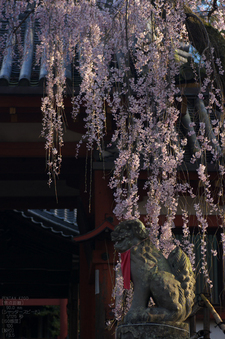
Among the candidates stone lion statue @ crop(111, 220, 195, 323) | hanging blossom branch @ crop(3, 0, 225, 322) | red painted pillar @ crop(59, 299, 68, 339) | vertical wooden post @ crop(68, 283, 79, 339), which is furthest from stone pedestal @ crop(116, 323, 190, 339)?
red painted pillar @ crop(59, 299, 68, 339)

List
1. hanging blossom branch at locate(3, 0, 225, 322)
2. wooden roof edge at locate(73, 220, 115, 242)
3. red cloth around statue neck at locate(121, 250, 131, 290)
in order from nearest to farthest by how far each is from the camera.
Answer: red cloth around statue neck at locate(121, 250, 131, 290), hanging blossom branch at locate(3, 0, 225, 322), wooden roof edge at locate(73, 220, 115, 242)

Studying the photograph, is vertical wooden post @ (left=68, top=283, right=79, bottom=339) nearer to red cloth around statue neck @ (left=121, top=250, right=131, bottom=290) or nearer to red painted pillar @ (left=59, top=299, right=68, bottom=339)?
red painted pillar @ (left=59, top=299, right=68, bottom=339)

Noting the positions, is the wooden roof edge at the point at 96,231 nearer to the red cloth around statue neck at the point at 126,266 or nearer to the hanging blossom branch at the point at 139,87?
the hanging blossom branch at the point at 139,87

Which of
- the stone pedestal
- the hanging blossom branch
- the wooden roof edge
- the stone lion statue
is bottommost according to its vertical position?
the stone pedestal

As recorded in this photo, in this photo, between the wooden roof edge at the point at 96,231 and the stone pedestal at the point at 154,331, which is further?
the wooden roof edge at the point at 96,231

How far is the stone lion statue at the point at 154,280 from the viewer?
403cm

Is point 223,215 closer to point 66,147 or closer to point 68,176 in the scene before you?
point 66,147

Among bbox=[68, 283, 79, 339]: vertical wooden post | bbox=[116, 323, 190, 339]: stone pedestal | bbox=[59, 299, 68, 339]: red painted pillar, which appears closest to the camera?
bbox=[116, 323, 190, 339]: stone pedestal

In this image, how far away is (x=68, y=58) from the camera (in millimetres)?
7164

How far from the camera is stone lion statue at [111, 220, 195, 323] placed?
13.2 ft

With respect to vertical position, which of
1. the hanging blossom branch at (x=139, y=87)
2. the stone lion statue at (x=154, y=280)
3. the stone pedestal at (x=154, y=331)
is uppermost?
the hanging blossom branch at (x=139, y=87)

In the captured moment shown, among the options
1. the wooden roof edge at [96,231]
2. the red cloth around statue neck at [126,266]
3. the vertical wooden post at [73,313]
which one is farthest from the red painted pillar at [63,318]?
the red cloth around statue neck at [126,266]

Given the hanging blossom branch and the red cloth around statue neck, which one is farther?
the hanging blossom branch

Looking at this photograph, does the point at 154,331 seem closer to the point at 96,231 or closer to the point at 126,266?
the point at 126,266
